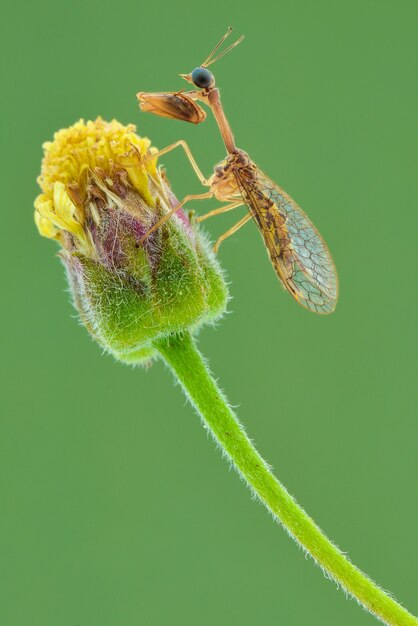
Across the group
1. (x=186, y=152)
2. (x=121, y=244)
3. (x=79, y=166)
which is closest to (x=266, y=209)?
(x=186, y=152)

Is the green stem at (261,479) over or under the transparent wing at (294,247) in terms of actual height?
under

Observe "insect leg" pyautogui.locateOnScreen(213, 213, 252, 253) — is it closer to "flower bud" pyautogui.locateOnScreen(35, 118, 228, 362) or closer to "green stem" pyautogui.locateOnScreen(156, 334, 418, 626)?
"flower bud" pyautogui.locateOnScreen(35, 118, 228, 362)

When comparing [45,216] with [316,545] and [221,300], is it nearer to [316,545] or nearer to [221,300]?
[221,300]

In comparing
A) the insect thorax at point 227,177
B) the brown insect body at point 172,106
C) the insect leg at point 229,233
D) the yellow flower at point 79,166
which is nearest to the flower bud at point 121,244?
the yellow flower at point 79,166

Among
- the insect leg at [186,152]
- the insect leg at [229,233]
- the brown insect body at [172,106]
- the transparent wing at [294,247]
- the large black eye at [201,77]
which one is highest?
the large black eye at [201,77]

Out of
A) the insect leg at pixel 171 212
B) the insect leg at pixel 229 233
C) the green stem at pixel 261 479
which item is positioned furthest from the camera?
the insect leg at pixel 229 233

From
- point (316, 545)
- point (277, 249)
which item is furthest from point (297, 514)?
point (277, 249)

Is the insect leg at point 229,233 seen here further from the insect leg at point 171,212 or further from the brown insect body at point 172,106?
the brown insect body at point 172,106

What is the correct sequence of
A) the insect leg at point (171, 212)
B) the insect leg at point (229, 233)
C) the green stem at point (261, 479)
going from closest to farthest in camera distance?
the green stem at point (261, 479) → the insect leg at point (171, 212) → the insect leg at point (229, 233)
